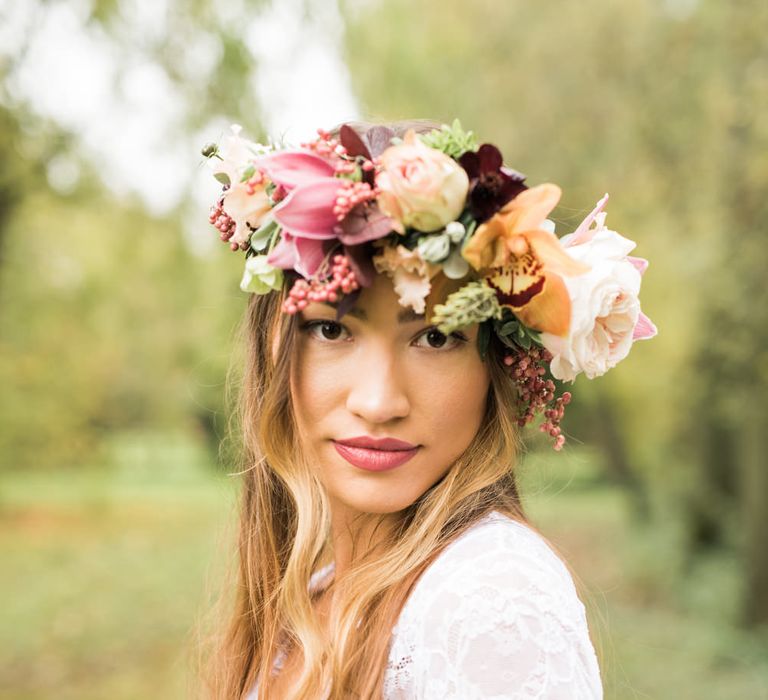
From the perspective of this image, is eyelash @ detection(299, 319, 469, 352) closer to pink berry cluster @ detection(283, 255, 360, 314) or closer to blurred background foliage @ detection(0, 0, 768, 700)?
pink berry cluster @ detection(283, 255, 360, 314)

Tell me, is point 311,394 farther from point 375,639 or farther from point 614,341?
point 614,341

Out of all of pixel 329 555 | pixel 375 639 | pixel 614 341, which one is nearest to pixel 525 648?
pixel 375 639

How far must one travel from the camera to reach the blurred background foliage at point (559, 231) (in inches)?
237

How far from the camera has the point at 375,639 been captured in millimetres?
1701

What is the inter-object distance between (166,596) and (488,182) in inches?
468

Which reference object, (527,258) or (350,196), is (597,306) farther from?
Result: (350,196)

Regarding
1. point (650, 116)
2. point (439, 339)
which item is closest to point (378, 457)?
point (439, 339)

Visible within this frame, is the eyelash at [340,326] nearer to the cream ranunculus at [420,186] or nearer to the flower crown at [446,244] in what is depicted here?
the flower crown at [446,244]

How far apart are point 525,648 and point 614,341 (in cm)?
72

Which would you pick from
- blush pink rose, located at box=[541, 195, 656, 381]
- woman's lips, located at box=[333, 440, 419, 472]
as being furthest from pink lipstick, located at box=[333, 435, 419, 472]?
blush pink rose, located at box=[541, 195, 656, 381]

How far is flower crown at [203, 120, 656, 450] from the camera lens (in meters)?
1.65

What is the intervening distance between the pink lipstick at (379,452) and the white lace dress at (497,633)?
27 centimetres

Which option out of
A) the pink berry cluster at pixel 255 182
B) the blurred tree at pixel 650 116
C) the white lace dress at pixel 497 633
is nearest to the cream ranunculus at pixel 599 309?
the white lace dress at pixel 497 633

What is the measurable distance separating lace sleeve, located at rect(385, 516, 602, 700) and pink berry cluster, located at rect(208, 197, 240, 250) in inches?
35.9
